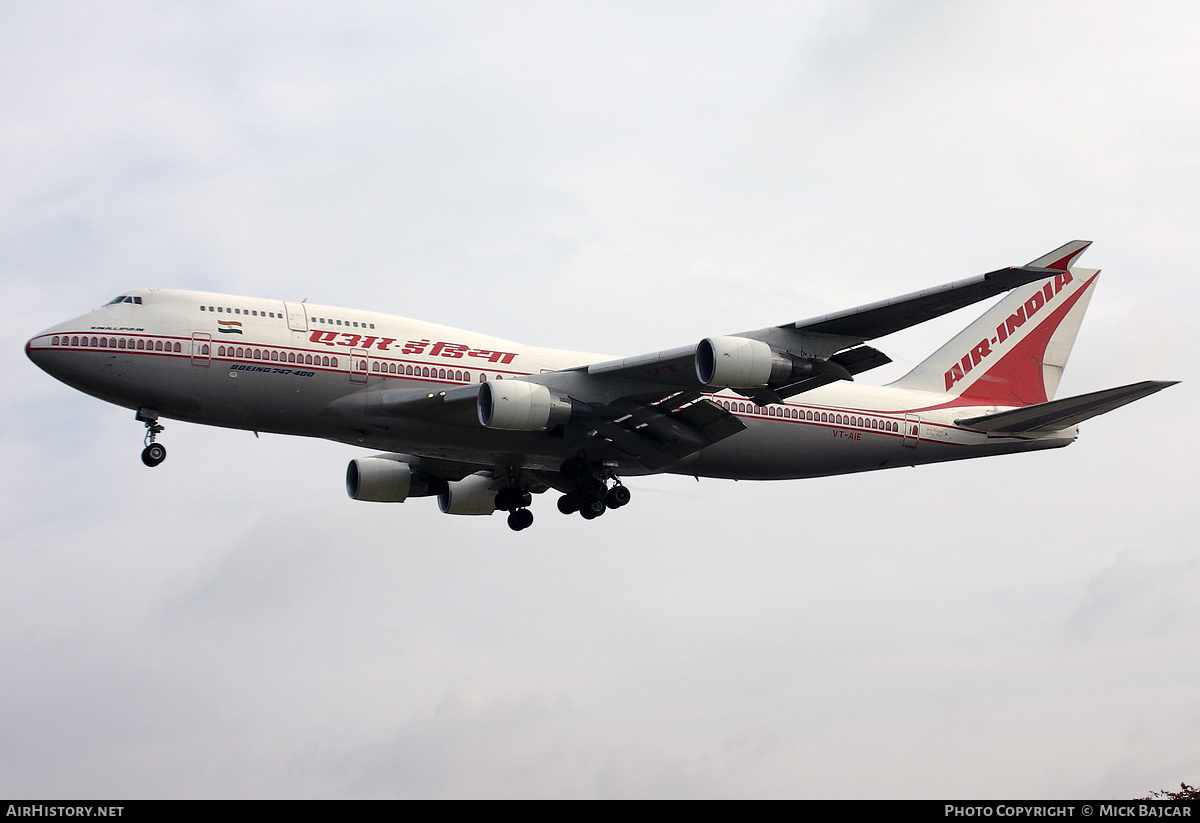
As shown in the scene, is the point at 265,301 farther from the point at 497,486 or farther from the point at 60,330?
the point at 497,486

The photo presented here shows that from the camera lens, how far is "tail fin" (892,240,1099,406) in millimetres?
43312

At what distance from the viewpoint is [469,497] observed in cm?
4253

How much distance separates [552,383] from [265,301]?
8230 millimetres

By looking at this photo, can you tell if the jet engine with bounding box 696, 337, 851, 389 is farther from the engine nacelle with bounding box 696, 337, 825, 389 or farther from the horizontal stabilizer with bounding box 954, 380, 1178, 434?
the horizontal stabilizer with bounding box 954, 380, 1178, 434

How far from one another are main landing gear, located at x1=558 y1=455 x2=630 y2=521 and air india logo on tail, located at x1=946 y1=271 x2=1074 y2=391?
1314 centimetres

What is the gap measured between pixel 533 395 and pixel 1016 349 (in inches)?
806

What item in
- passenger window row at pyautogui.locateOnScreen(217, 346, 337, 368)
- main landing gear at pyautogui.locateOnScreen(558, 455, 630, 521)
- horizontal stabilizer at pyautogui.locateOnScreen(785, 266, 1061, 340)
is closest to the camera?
horizontal stabilizer at pyautogui.locateOnScreen(785, 266, 1061, 340)

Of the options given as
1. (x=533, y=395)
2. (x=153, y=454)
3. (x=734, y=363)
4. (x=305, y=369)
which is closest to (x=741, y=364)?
(x=734, y=363)

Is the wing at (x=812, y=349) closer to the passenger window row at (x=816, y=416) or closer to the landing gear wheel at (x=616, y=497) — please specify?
the passenger window row at (x=816, y=416)

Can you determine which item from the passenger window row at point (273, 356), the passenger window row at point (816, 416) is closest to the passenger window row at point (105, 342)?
the passenger window row at point (273, 356)

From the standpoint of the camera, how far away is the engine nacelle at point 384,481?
135ft

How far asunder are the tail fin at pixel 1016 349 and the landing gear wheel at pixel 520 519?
1356 centimetres

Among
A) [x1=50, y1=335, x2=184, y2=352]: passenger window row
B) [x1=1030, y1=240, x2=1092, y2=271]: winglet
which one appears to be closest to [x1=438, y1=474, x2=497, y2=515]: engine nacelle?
[x1=50, y1=335, x2=184, y2=352]: passenger window row
